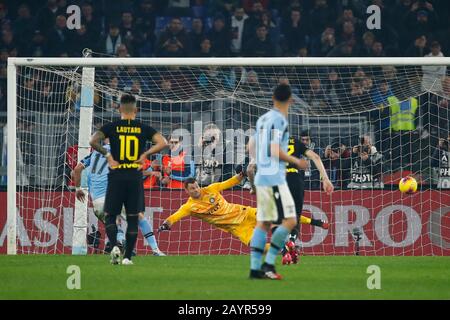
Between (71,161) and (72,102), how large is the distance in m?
1.03

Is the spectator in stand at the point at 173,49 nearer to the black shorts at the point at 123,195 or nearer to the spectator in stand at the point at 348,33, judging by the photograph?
the spectator in stand at the point at 348,33

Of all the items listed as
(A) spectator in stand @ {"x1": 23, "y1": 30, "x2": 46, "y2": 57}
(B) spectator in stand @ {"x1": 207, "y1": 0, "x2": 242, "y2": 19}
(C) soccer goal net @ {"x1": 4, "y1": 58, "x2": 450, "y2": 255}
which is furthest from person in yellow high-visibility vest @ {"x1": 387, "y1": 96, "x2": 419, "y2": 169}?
(A) spectator in stand @ {"x1": 23, "y1": 30, "x2": 46, "y2": 57}

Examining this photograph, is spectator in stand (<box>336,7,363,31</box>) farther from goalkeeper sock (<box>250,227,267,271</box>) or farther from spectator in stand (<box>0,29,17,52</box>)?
goalkeeper sock (<box>250,227,267,271</box>)

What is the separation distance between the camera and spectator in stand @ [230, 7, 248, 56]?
75.3 ft

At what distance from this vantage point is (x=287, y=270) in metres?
13.2

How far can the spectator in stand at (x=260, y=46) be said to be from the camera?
73.3 feet

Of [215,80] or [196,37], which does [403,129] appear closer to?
[215,80]

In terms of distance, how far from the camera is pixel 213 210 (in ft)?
55.1

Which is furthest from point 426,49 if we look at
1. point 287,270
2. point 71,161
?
point 287,270

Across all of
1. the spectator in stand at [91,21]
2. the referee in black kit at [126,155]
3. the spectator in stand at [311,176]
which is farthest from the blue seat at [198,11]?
the referee in black kit at [126,155]

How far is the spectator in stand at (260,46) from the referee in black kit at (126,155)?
9150 millimetres

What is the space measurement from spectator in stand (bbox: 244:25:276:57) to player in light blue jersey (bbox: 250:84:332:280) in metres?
10.9

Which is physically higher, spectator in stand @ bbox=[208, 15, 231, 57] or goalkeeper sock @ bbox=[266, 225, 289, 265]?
spectator in stand @ bbox=[208, 15, 231, 57]

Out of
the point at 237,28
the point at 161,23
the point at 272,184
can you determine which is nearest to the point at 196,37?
the point at 237,28
